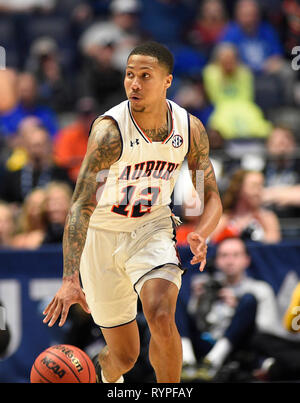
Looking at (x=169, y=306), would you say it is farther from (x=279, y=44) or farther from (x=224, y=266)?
(x=279, y=44)

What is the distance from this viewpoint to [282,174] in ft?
29.2

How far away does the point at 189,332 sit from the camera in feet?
24.5

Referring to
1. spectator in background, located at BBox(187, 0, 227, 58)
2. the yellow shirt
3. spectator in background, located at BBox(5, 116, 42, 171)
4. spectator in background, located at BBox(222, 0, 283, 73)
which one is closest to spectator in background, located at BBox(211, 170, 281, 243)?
the yellow shirt

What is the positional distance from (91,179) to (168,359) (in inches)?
48.8

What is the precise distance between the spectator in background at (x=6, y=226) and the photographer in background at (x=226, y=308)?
2.15 m

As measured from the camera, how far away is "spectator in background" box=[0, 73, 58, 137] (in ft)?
34.8

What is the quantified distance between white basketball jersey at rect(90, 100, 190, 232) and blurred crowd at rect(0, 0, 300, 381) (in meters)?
2.35

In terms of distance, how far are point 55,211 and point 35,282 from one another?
83 centimetres

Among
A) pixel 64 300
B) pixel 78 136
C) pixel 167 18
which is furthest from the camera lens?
pixel 167 18

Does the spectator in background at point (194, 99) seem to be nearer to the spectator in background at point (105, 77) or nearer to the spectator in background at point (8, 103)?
the spectator in background at point (105, 77)

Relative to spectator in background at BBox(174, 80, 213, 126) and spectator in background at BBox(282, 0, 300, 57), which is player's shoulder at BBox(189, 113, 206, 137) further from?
spectator in background at BBox(282, 0, 300, 57)

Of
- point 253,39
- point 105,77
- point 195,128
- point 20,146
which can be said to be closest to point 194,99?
point 105,77

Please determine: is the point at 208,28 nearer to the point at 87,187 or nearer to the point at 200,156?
the point at 200,156
